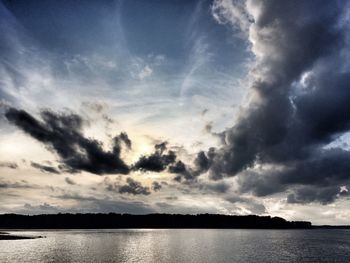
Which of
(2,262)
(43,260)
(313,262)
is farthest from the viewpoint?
(313,262)

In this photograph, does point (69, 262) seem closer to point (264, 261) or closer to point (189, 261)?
point (189, 261)

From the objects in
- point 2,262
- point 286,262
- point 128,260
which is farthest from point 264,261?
point 2,262

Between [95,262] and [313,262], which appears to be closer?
[95,262]

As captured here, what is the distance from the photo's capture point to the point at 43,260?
8388 centimetres

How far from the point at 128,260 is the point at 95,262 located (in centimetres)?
907

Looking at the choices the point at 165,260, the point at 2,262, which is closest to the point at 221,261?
the point at 165,260

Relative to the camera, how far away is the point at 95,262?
81.9m

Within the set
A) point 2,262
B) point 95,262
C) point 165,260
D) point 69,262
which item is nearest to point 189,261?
point 165,260

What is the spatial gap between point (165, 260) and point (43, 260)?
29940 mm

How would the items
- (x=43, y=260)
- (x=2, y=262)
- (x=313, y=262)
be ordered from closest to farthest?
(x=2, y=262) → (x=43, y=260) → (x=313, y=262)

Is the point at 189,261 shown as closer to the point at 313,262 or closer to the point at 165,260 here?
the point at 165,260

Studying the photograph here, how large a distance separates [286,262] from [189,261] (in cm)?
Answer: 2526

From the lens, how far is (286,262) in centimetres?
8806

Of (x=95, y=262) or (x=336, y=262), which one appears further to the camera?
(x=336, y=262)
